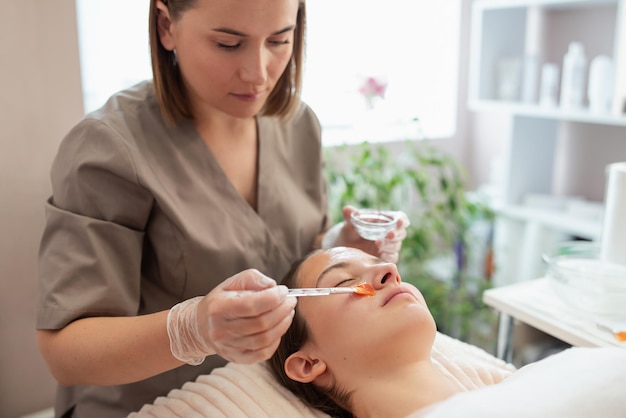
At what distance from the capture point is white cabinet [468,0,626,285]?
2.49m

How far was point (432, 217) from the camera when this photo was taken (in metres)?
2.46

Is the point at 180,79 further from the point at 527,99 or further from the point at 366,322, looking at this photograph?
the point at 527,99

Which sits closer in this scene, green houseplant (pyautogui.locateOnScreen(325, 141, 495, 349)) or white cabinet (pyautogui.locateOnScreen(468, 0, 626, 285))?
green houseplant (pyautogui.locateOnScreen(325, 141, 495, 349))

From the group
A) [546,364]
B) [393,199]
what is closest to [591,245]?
[546,364]

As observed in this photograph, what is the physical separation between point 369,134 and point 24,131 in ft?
5.65

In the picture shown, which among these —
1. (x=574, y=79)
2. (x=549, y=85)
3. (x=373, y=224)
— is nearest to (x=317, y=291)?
(x=373, y=224)

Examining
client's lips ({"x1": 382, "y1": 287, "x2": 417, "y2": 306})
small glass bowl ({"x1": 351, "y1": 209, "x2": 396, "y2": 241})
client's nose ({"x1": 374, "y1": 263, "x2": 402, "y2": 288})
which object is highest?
small glass bowl ({"x1": 351, "y1": 209, "x2": 396, "y2": 241})

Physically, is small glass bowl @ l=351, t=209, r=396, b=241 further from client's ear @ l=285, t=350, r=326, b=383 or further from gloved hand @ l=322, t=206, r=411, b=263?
client's ear @ l=285, t=350, r=326, b=383

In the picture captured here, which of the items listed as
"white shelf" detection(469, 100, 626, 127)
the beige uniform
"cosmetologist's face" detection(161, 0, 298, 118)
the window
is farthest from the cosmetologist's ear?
"white shelf" detection(469, 100, 626, 127)

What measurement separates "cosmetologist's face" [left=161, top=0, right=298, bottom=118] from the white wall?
0.45 metres

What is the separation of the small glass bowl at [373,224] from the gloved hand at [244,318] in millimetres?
494

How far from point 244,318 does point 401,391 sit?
42 centimetres

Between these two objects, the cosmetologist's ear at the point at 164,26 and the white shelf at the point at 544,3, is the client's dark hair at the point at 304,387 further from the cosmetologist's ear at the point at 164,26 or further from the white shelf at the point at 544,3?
the white shelf at the point at 544,3

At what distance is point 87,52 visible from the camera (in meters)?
2.08
